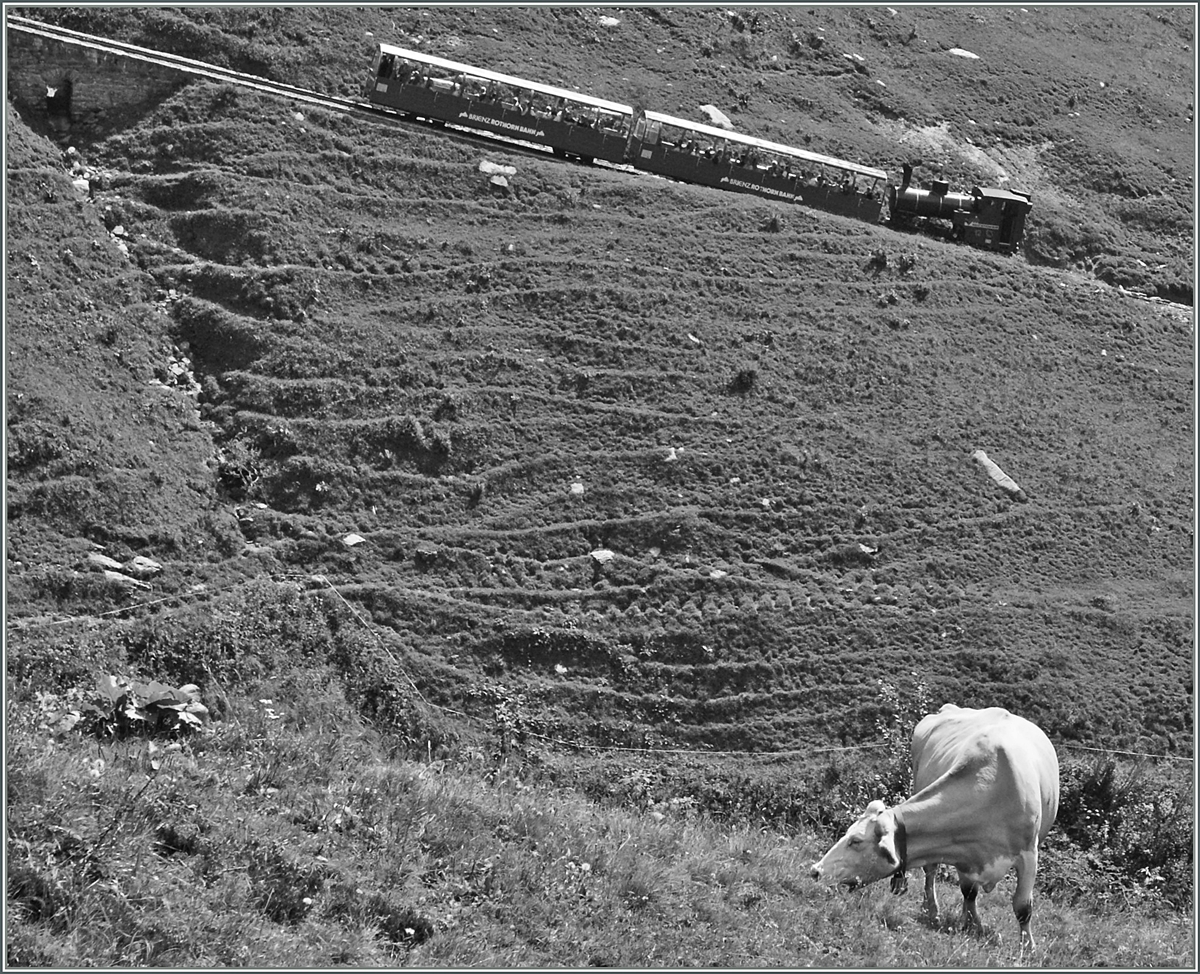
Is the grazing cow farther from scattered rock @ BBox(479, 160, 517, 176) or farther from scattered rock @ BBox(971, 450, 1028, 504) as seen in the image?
scattered rock @ BBox(479, 160, 517, 176)

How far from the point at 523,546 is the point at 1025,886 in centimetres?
1608

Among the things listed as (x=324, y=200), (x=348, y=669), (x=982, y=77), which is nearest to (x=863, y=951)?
(x=348, y=669)

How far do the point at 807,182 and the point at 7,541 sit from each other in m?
30.0

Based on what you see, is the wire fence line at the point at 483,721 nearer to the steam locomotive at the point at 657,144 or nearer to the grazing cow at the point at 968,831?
the grazing cow at the point at 968,831

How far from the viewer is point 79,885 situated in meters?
10.1

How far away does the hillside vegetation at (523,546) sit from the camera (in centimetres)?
1217

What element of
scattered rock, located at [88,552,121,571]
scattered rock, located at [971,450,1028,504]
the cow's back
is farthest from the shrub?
scattered rock, located at [971,450,1028,504]

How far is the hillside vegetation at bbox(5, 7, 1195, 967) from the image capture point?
12172 millimetres

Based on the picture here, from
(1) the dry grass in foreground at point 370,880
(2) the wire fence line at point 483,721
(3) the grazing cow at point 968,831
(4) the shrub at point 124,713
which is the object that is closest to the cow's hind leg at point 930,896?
(3) the grazing cow at point 968,831

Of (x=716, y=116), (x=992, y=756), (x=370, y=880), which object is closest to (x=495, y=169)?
(x=716, y=116)

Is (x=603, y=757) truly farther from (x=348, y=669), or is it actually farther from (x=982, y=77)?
(x=982, y=77)

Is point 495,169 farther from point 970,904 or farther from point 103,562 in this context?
point 970,904

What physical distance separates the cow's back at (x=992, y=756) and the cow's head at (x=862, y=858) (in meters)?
1.17

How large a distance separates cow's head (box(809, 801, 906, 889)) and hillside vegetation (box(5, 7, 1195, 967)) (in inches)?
15.8
